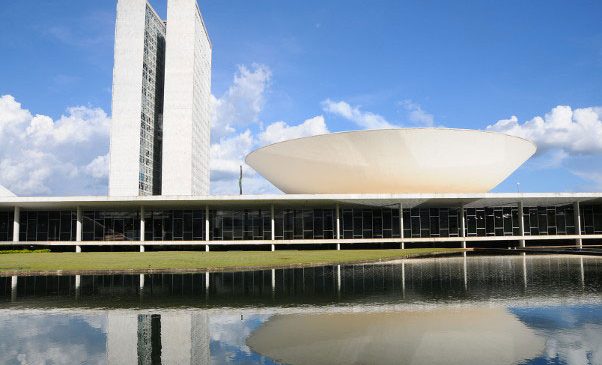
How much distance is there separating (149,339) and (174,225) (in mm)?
33000

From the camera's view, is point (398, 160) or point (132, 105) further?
point (132, 105)

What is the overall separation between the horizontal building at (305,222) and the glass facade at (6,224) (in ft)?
0.23

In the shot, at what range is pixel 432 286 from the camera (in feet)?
43.9

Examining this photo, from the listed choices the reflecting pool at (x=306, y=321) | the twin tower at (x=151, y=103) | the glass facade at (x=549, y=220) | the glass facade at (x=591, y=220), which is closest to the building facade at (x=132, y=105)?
the twin tower at (x=151, y=103)

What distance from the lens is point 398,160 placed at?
116ft

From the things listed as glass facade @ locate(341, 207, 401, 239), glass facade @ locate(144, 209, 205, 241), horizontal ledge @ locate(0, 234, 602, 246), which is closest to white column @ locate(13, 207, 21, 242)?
horizontal ledge @ locate(0, 234, 602, 246)

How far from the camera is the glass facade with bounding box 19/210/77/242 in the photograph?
40438 millimetres

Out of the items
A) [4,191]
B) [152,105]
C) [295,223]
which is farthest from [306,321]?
[152,105]

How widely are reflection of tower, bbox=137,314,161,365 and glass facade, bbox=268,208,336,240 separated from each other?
99.9 ft

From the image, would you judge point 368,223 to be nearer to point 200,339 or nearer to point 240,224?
point 240,224

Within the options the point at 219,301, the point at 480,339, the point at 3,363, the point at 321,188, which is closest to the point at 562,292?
the point at 480,339

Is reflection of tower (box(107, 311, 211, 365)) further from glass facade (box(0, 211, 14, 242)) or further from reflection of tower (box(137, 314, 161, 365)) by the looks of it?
glass facade (box(0, 211, 14, 242))

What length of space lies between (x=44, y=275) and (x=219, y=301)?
9640 millimetres

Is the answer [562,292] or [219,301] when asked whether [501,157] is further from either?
[219,301]
